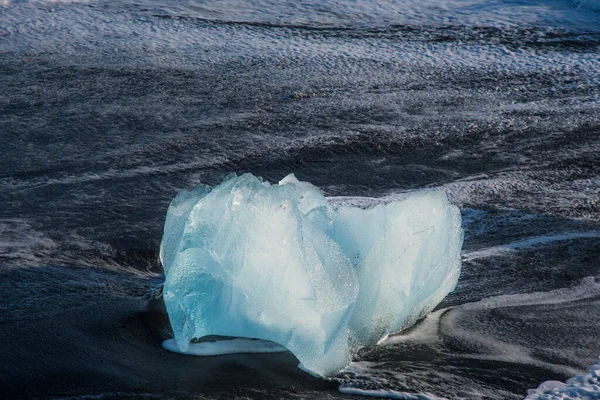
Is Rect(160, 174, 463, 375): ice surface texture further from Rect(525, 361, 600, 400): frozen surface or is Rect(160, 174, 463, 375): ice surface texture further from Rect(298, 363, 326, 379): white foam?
Rect(525, 361, 600, 400): frozen surface

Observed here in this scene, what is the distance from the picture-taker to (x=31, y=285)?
11.4 ft

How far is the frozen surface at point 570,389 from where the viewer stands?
2928 mm

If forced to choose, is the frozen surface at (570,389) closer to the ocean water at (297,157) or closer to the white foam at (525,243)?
the ocean water at (297,157)

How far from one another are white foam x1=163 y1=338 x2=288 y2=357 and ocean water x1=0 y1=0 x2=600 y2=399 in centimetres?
5

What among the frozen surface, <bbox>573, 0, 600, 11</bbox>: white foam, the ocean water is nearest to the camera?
the frozen surface

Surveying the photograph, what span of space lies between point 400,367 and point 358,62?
431 centimetres

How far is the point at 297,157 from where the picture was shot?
5195 millimetres

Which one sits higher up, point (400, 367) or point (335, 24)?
point (335, 24)

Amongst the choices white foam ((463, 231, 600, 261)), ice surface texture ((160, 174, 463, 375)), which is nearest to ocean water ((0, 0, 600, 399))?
white foam ((463, 231, 600, 261))

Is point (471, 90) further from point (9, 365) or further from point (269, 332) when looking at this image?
point (9, 365)

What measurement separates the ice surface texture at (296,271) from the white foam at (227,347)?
0.18ft

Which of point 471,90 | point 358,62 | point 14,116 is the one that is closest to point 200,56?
point 358,62

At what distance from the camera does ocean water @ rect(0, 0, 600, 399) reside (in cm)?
303

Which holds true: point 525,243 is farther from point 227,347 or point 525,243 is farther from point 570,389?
point 227,347
